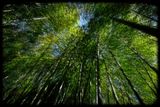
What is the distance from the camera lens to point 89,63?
22.8 feet

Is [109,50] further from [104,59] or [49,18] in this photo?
[49,18]

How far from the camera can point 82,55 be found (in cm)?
722

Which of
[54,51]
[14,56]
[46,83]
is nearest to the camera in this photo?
[46,83]

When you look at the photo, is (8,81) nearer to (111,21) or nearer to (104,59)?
(104,59)

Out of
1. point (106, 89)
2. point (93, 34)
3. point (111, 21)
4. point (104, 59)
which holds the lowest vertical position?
point (106, 89)

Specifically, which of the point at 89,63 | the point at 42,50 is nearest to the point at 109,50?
the point at 89,63

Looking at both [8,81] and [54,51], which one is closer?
[8,81]

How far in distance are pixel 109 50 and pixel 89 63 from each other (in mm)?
794

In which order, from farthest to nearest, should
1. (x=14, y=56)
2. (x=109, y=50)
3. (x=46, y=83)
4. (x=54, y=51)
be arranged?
(x=54, y=51)
(x=109, y=50)
(x=14, y=56)
(x=46, y=83)

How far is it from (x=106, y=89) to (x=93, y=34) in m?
1.73

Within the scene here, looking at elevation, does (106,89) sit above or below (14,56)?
below

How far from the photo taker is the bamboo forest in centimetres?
651

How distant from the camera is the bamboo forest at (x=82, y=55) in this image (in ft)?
21.4

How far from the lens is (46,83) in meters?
6.33
